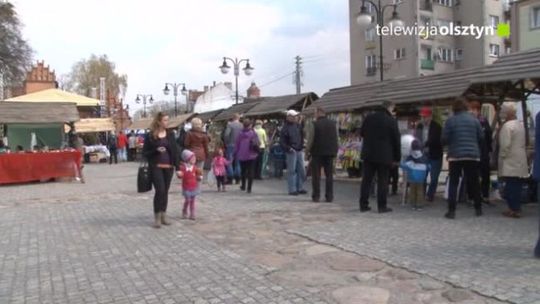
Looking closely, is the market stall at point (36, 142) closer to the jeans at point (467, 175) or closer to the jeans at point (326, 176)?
the jeans at point (326, 176)

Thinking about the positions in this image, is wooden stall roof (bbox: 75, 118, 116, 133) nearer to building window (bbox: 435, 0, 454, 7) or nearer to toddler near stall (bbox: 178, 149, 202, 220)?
toddler near stall (bbox: 178, 149, 202, 220)

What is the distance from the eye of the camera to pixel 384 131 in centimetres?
995

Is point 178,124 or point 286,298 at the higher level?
point 178,124

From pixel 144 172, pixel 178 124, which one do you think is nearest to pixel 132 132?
pixel 178 124

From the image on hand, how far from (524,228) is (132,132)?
3511 centimetres

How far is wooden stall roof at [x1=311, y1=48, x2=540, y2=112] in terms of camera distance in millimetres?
9977

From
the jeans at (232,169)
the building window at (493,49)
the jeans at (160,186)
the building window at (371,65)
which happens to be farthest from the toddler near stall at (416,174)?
the building window at (493,49)

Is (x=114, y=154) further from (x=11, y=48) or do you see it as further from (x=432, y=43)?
(x=432, y=43)

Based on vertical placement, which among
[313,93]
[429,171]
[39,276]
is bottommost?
[39,276]

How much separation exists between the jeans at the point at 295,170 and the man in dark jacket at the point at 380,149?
287 centimetres

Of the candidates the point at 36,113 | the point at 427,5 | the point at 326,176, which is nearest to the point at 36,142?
the point at 36,113

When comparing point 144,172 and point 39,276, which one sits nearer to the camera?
point 39,276

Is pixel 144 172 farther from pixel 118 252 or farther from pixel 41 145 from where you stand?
pixel 41 145

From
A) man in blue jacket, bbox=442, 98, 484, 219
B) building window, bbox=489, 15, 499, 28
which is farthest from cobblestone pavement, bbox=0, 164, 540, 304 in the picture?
building window, bbox=489, 15, 499, 28
